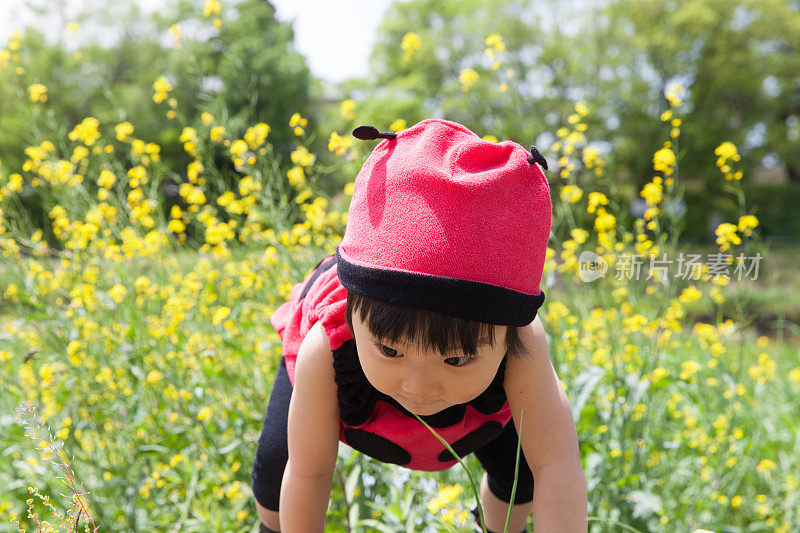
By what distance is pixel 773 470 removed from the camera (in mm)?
2246

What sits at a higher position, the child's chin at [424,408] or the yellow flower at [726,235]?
the yellow flower at [726,235]

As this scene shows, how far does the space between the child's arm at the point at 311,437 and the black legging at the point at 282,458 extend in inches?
4.1

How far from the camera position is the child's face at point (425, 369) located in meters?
0.92

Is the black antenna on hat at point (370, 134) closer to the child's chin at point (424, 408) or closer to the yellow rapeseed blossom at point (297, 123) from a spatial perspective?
the child's chin at point (424, 408)

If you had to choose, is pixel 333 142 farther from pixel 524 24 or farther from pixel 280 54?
pixel 280 54

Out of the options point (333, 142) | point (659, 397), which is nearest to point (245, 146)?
point (333, 142)

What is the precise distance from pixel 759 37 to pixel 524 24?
5.40 meters

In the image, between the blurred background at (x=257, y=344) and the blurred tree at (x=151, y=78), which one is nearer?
the blurred background at (x=257, y=344)

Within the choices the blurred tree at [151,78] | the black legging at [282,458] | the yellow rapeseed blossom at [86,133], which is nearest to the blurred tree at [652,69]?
the blurred tree at [151,78]

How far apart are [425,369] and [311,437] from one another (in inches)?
13.5

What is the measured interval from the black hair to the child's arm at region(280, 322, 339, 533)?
0.75 feet

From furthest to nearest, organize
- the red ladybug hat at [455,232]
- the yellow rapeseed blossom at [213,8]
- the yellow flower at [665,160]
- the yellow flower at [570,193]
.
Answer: the yellow rapeseed blossom at [213,8], the yellow flower at [570,193], the yellow flower at [665,160], the red ladybug hat at [455,232]

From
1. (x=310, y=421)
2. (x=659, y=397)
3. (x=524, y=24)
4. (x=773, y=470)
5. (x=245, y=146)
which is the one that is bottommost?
(x=773, y=470)

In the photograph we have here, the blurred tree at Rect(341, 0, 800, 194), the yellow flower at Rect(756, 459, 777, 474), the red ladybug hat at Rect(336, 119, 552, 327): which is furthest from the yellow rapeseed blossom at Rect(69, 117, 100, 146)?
the blurred tree at Rect(341, 0, 800, 194)
